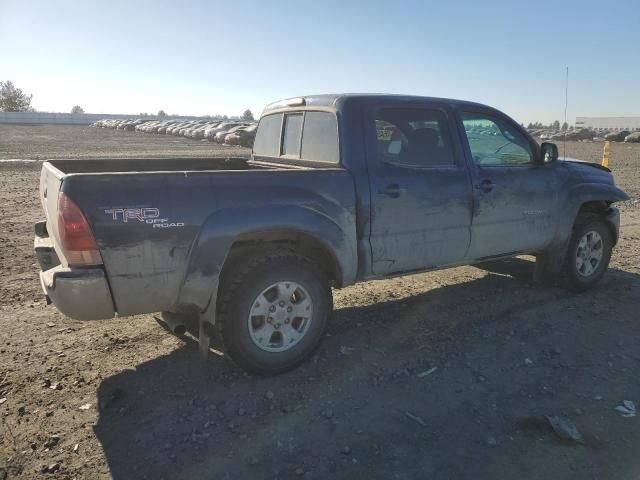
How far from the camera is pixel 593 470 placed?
276 cm

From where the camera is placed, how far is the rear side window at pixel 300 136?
4207 millimetres

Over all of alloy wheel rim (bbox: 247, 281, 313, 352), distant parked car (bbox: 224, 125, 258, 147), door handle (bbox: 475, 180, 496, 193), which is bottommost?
alloy wheel rim (bbox: 247, 281, 313, 352)

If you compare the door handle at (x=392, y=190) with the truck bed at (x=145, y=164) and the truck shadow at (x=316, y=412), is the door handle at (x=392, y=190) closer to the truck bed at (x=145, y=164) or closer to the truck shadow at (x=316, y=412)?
the truck shadow at (x=316, y=412)

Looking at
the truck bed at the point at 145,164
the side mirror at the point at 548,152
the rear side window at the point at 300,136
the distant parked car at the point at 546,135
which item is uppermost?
the distant parked car at the point at 546,135

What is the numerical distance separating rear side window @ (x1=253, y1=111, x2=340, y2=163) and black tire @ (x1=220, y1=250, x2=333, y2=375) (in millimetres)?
980

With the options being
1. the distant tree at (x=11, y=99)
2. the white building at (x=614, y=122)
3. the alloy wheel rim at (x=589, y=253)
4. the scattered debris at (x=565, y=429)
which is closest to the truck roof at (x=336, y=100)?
the alloy wheel rim at (x=589, y=253)

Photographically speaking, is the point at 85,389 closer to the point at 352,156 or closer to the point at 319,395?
the point at 319,395

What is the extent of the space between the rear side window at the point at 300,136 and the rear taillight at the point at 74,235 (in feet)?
6.38

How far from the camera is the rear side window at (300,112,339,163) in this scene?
4.16 m

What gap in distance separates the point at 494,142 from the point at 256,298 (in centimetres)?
288

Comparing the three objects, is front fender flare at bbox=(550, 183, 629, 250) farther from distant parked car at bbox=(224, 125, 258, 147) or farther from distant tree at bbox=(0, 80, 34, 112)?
distant tree at bbox=(0, 80, 34, 112)

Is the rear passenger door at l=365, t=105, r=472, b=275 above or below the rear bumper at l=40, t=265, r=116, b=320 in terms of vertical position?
above

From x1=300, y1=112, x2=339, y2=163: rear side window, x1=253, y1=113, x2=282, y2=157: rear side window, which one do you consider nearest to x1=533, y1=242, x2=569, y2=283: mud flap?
x1=300, y1=112, x2=339, y2=163: rear side window

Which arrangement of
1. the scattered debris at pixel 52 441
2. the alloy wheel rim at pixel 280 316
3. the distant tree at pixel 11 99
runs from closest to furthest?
1. the scattered debris at pixel 52 441
2. the alloy wheel rim at pixel 280 316
3. the distant tree at pixel 11 99
